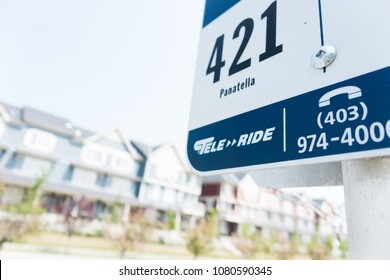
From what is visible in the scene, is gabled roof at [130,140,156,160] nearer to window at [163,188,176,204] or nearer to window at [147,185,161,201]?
window at [147,185,161,201]

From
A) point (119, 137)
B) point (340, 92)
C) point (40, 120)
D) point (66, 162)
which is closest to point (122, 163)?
point (119, 137)

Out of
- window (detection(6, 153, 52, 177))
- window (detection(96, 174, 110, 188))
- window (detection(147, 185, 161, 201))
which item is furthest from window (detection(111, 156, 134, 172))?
window (detection(6, 153, 52, 177))

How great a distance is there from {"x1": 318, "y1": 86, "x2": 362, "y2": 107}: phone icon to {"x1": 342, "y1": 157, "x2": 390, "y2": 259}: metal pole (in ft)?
0.62

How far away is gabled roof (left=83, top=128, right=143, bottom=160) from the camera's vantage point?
23469mm

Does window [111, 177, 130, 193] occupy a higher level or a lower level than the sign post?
higher

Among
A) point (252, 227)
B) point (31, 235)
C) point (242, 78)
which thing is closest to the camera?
point (242, 78)

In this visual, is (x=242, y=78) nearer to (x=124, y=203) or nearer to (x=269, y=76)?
(x=269, y=76)

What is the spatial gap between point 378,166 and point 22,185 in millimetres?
23757

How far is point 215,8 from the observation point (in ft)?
4.45

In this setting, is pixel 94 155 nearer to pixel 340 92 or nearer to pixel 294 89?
pixel 294 89

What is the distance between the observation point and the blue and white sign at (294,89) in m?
0.62

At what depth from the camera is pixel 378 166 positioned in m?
0.66

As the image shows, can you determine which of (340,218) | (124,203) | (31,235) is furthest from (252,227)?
(340,218)

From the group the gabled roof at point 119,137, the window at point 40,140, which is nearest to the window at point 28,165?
the window at point 40,140
